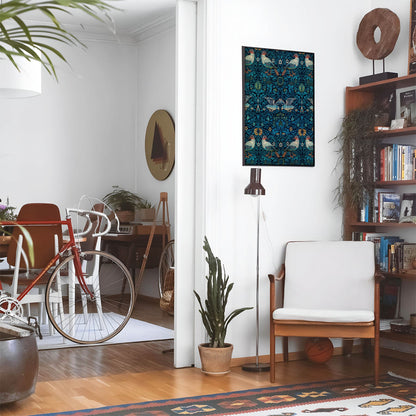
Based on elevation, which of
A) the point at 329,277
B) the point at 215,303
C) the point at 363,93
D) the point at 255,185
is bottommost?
the point at 215,303

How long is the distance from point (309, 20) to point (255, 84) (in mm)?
648

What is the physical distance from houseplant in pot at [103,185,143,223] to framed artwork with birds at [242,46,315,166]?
3350 mm

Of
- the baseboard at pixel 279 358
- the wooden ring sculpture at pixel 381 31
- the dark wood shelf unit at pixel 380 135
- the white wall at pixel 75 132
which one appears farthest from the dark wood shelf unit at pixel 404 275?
the white wall at pixel 75 132

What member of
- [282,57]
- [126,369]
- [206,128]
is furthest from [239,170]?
[126,369]

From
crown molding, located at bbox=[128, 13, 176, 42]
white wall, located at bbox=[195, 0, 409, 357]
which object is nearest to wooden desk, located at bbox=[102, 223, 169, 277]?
crown molding, located at bbox=[128, 13, 176, 42]

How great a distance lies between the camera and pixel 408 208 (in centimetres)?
466

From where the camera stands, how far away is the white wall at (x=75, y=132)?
24.9 feet

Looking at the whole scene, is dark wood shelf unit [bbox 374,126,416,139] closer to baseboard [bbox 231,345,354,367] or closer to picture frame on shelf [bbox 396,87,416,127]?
picture frame on shelf [bbox 396,87,416,127]

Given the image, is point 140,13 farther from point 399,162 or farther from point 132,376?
point 132,376

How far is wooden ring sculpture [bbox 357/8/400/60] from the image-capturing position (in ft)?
15.3

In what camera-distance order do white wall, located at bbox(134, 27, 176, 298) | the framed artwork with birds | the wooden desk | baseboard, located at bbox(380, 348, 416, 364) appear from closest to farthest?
the framed artwork with birds < baseboard, located at bbox(380, 348, 416, 364) < the wooden desk < white wall, located at bbox(134, 27, 176, 298)

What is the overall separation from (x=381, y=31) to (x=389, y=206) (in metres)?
1.18

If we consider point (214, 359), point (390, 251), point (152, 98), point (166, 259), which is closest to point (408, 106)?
point (390, 251)

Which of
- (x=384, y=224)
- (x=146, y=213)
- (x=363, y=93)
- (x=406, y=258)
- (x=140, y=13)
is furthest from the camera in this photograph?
(x=146, y=213)
